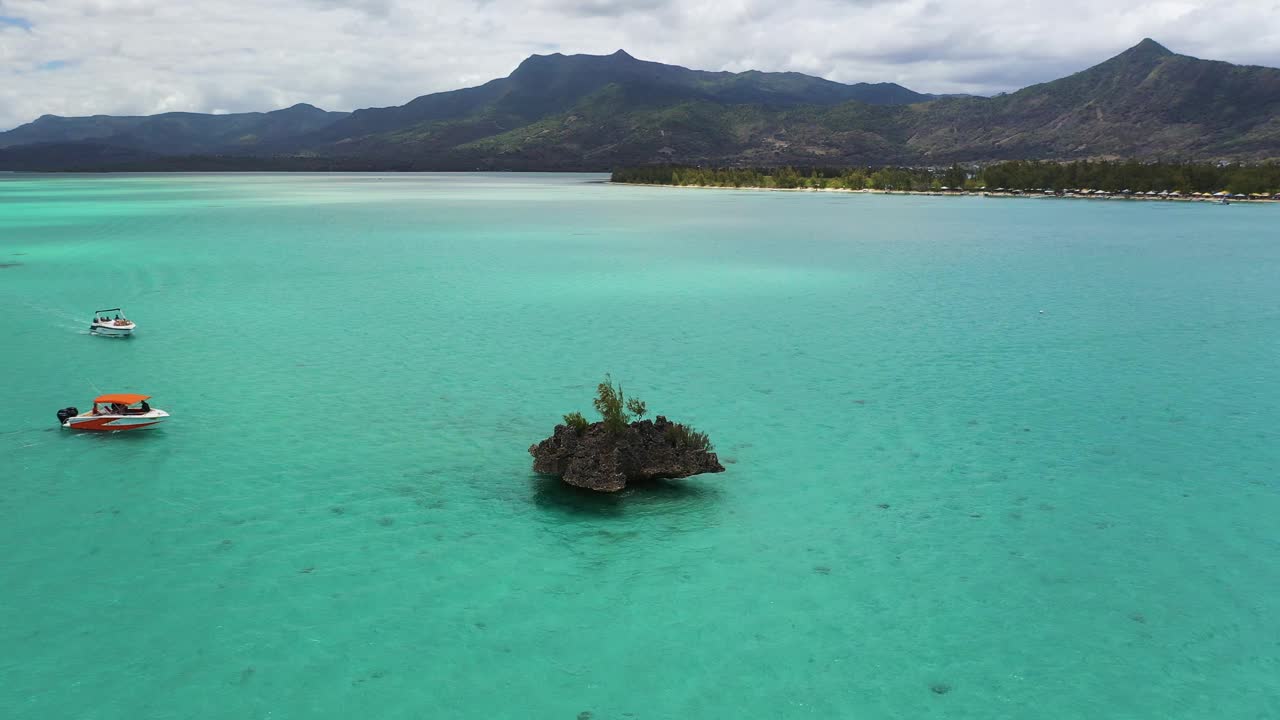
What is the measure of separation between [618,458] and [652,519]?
1.55 metres

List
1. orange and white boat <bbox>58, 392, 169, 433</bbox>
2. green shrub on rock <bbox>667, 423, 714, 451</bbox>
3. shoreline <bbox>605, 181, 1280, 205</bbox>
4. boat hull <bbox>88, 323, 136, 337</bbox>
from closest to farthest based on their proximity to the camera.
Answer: green shrub on rock <bbox>667, 423, 714, 451</bbox> < orange and white boat <bbox>58, 392, 169, 433</bbox> < boat hull <bbox>88, 323, 136, 337</bbox> < shoreline <bbox>605, 181, 1280, 205</bbox>

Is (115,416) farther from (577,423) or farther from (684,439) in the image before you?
(684,439)

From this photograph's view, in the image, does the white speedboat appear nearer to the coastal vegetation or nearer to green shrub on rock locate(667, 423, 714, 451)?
green shrub on rock locate(667, 423, 714, 451)

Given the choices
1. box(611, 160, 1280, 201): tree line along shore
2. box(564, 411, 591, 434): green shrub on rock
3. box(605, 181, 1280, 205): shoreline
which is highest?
box(611, 160, 1280, 201): tree line along shore

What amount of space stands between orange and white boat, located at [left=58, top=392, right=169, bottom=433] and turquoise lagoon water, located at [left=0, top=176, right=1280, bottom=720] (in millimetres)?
451

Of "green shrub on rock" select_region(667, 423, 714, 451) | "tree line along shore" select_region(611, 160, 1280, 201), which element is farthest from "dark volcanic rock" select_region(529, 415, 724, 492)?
"tree line along shore" select_region(611, 160, 1280, 201)

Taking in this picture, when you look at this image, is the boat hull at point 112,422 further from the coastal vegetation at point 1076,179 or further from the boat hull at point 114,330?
the coastal vegetation at point 1076,179

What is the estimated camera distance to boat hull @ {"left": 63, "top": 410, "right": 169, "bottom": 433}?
2200 cm

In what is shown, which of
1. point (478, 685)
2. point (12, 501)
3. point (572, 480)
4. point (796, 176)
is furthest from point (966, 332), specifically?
point (796, 176)

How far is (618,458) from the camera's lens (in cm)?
1791

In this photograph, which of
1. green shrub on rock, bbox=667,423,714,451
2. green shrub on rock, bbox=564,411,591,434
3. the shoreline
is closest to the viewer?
green shrub on rock, bbox=667,423,714,451

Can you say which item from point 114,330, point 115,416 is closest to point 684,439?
point 115,416

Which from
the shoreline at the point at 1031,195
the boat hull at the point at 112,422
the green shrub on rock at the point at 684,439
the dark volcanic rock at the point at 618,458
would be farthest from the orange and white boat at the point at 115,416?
the shoreline at the point at 1031,195

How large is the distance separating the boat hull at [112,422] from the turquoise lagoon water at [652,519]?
415mm
